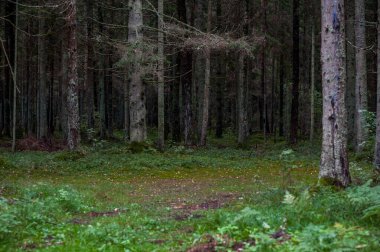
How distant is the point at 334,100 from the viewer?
31.7ft

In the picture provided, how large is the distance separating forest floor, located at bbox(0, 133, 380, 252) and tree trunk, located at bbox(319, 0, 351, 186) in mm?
591

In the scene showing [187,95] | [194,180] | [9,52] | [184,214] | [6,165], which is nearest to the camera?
[184,214]

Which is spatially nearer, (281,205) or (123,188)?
(281,205)

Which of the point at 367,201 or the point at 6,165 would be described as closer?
the point at 367,201

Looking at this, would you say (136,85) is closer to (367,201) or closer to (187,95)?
(187,95)

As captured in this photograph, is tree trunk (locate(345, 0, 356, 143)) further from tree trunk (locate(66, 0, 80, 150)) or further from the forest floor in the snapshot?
tree trunk (locate(66, 0, 80, 150))

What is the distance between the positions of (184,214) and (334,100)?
3.81 meters

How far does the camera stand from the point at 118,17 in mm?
40062

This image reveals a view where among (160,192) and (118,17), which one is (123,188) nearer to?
(160,192)

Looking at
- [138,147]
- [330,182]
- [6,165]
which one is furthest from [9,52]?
[330,182]

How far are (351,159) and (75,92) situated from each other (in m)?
11.8

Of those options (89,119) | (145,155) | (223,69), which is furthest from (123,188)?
(223,69)

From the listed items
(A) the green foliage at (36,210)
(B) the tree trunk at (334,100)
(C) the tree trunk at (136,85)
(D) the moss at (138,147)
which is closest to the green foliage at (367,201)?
(B) the tree trunk at (334,100)

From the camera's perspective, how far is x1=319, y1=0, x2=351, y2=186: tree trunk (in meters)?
9.62
